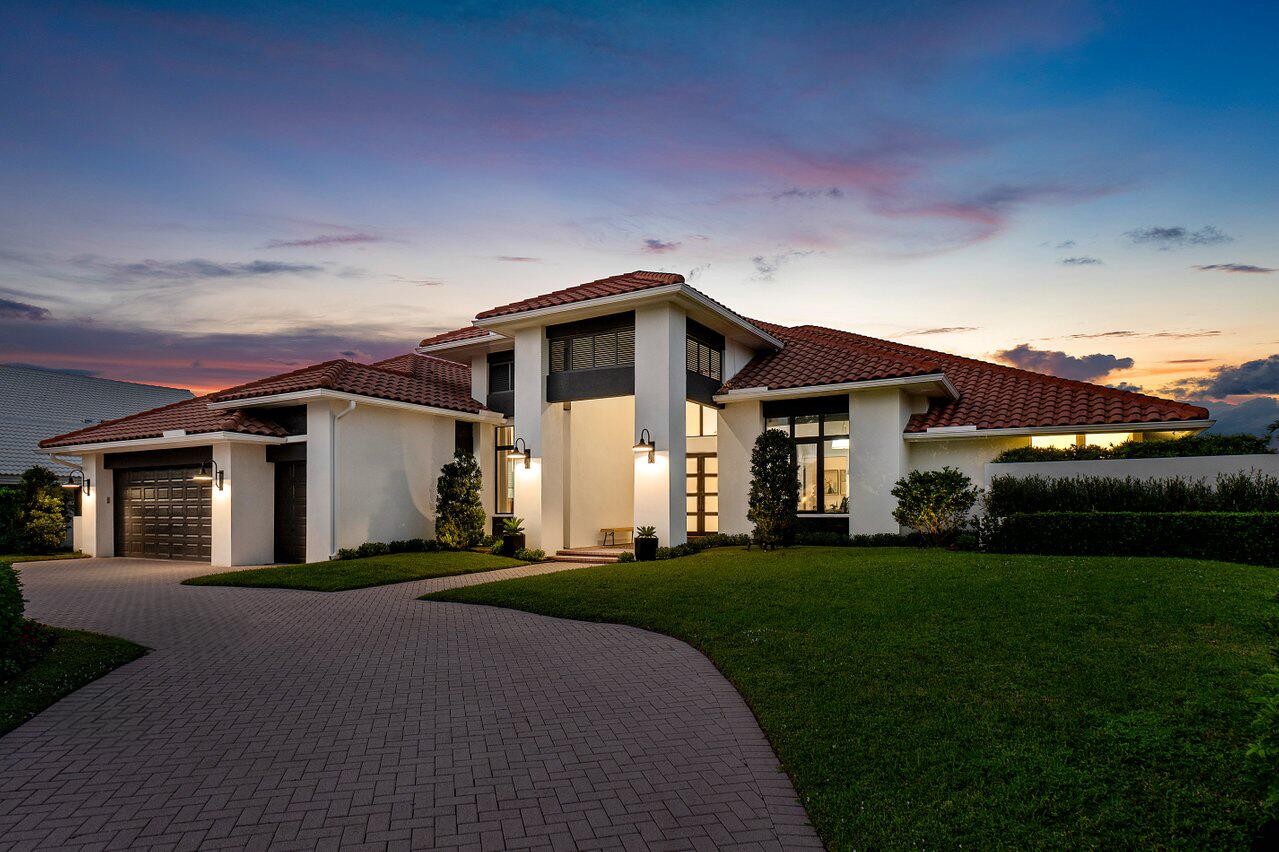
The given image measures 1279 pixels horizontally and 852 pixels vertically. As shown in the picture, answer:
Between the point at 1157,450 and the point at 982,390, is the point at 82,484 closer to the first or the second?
the point at 982,390

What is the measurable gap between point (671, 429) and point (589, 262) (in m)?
6.66

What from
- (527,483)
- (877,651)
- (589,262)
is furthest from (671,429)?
(877,651)

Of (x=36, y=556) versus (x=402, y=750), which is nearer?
(x=402, y=750)

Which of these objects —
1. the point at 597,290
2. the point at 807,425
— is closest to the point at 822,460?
the point at 807,425

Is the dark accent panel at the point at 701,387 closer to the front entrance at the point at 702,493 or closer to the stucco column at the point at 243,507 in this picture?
the front entrance at the point at 702,493

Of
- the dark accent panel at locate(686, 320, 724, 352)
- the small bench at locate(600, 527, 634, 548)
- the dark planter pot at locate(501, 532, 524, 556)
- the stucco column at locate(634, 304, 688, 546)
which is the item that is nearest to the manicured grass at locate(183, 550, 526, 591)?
the dark planter pot at locate(501, 532, 524, 556)

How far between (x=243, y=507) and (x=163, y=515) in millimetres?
4136

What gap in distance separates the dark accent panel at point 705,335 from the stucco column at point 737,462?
173 cm

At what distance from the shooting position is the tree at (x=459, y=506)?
18.1 metres

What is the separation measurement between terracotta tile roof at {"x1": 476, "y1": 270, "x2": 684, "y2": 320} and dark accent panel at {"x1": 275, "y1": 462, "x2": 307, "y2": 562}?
637 cm

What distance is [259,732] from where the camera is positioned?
534cm

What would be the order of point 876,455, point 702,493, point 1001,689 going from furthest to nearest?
point 702,493 → point 876,455 → point 1001,689

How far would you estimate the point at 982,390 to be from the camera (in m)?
17.7

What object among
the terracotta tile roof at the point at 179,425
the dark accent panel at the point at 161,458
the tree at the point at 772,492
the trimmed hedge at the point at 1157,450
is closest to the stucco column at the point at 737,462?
the tree at the point at 772,492
